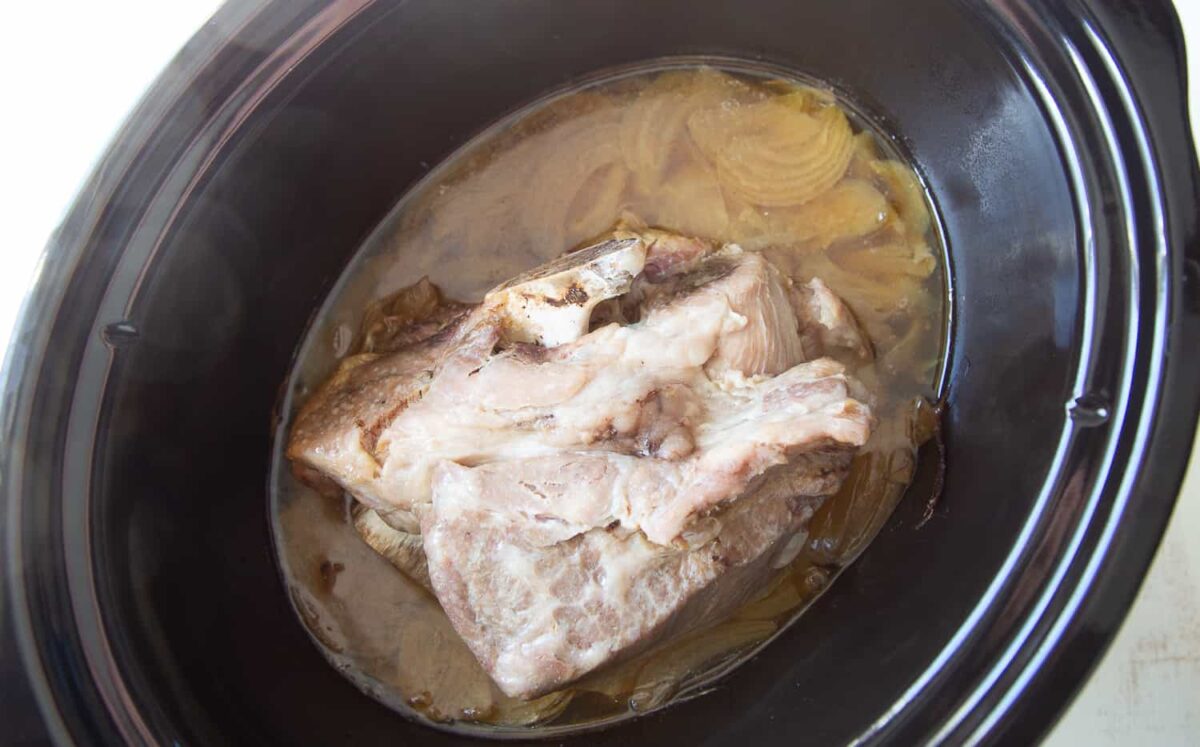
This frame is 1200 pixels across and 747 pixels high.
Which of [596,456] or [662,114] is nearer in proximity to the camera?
[596,456]

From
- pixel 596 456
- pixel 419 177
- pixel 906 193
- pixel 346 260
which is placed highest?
pixel 419 177

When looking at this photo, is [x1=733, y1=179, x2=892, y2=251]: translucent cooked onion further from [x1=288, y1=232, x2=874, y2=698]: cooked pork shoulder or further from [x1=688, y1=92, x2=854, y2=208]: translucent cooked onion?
[x1=288, y1=232, x2=874, y2=698]: cooked pork shoulder

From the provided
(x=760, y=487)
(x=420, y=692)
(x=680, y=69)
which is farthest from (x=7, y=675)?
(x=680, y=69)

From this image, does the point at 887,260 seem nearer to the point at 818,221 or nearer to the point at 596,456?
the point at 818,221

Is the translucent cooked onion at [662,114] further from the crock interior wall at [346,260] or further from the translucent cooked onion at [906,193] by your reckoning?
the translucent cooked onion at [906,193]

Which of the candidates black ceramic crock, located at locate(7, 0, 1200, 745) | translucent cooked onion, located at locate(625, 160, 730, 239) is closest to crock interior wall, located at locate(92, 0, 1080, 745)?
black ceramic crock, located at locate(7, 0, 1200, 745)

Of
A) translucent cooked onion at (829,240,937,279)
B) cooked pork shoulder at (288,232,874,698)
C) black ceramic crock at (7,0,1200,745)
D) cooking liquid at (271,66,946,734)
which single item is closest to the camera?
black ceramic crock at (7,0,1200,745)

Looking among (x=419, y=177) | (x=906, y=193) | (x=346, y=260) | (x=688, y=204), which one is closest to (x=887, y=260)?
(x=906, y=193)
